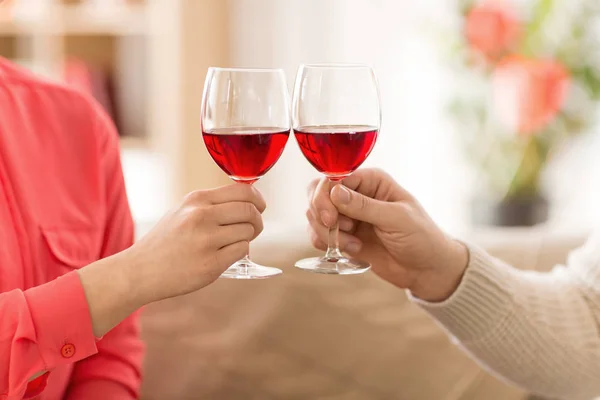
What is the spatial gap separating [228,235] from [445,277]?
1.55 feet

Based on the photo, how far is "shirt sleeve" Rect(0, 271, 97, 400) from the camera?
0.94 meters

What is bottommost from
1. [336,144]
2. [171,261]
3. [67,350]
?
[67,350]

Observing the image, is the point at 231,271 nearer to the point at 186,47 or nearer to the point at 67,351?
the point at 67,351

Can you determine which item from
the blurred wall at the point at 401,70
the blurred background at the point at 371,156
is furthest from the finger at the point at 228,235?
the blurred wall at the point at 401,70

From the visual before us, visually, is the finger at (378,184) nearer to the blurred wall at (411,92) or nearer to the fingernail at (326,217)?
the fingernail at (326,217)

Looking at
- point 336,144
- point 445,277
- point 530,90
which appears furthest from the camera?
point 530,90

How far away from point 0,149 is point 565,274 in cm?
94

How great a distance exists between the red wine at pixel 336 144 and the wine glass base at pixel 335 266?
13 centimetres

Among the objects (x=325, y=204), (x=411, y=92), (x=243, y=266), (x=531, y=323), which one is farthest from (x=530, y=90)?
(x=243, y=266)

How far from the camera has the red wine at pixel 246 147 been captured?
1024 millimetres

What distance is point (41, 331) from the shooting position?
94cm

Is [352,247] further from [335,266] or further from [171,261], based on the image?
[171,261]

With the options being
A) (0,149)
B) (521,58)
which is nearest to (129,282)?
(0,149)

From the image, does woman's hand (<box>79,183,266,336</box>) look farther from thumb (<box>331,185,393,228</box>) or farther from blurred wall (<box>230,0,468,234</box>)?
blurred wall (<box>230,0,468,234</box>)
